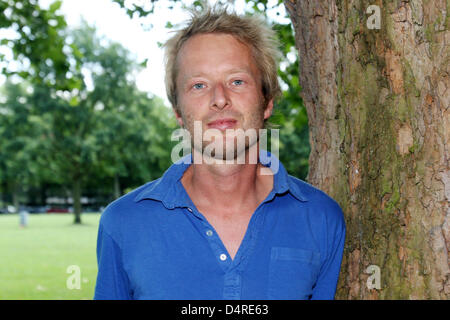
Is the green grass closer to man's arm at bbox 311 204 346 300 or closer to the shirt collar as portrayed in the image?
the shirt collar

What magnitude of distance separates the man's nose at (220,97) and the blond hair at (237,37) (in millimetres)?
390

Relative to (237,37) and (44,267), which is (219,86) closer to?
(237,37)

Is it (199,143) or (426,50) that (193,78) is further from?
(426,50)

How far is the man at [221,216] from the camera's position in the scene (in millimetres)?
2359

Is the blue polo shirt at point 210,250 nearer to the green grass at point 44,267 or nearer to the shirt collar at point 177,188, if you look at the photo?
the shirt collar at point 177,188

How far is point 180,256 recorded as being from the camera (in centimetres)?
239

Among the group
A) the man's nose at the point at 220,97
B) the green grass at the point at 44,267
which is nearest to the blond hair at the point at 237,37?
the man's nose at the point at 220,97

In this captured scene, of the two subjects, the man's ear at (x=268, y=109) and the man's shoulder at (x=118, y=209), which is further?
the man's ear at (x=268, y=109)

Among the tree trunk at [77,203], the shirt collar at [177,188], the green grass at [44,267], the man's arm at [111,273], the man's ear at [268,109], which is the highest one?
the man's ear at [268,109]

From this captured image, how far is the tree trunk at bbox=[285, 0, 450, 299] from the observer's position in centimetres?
225

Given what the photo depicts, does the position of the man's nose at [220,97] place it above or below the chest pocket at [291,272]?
above

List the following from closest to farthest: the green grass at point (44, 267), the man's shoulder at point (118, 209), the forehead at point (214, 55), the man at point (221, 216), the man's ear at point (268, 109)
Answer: the man at point (221, 216)
the man's shoulder at point (118, 209)
the forehead at point (214, 55)
the man's ear at point (268, 109)
the green grass at point (44, 267)

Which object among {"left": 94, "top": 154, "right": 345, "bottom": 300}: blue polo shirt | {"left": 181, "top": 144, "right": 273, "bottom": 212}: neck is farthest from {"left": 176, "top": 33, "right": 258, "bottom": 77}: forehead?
{"left": 94, "top": 154, "right": 345, "bottom": 300}: blue polo shirt

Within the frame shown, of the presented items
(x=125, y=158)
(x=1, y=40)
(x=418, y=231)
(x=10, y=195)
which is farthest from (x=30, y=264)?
(x=10, y=195)
